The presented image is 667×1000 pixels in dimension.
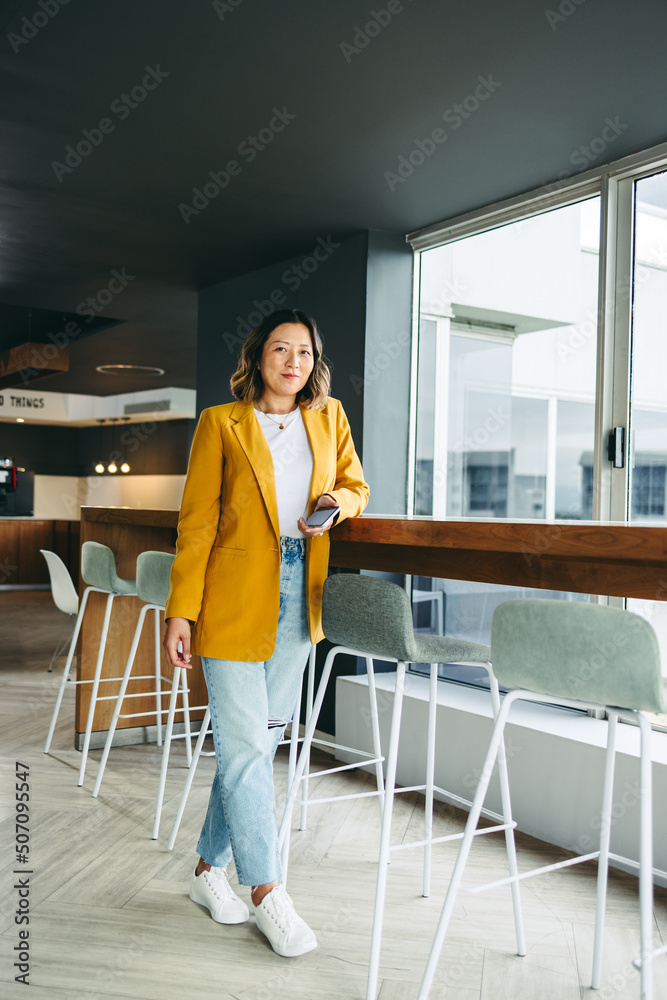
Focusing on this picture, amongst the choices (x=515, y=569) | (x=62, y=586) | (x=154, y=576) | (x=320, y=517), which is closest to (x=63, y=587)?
(x=62, y=586)

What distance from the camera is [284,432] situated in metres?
2.26

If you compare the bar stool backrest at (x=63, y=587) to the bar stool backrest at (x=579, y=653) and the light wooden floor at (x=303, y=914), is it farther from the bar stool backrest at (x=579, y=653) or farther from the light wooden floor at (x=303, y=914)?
the bar stool backrest at (x=579, y=653)

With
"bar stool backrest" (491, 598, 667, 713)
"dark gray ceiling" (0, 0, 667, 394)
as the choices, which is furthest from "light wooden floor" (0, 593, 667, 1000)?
"dark gray ceiling" (0, 0, 667, 394)

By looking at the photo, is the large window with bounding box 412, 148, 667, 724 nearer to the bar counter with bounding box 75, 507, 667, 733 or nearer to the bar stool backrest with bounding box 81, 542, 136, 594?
the bar counter with bounding box 75, 507, 667, 733

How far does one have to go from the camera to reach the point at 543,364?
4.73 meters

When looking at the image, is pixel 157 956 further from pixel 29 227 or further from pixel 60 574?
pixel 29 227

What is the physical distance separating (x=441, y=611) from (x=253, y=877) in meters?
2.30

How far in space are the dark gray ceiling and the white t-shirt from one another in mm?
1187

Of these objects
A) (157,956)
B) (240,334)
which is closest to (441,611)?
(240,334)

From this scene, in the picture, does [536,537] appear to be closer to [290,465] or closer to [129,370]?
[290,465]

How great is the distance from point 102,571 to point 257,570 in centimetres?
176

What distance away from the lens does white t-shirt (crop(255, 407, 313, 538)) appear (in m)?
2.20

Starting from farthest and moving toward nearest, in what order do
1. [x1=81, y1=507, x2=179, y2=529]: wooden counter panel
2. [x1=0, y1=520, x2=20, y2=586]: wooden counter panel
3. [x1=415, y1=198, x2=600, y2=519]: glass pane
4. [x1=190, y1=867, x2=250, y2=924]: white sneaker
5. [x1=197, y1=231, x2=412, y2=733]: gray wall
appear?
[x1=0, y1=520, x2=20, y2=586]: wooden counter panel → [x1=197, y1=231, x2=412, y2=733]: gray wall → [x1=415, y1=198, x2=600, y2=519]: glass pane → [x1=81, y1=507, x2=179, y2=529]: wooden counter panel → [x1=190, y1=867, x2=250, y2=924]: white sneaker

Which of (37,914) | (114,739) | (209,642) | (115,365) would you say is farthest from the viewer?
(115,365)
